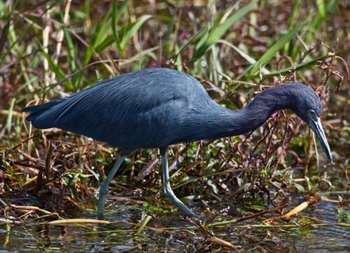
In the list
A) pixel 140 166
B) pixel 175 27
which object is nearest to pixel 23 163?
pixel 140 166

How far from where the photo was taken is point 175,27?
8.24 m

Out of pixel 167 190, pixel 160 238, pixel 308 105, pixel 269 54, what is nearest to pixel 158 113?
pixel 167 190

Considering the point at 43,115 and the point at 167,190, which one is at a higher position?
the point at 43,115

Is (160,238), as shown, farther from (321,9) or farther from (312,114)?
(321,9)

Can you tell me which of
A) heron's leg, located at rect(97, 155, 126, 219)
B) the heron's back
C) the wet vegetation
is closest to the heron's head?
the wet vegetation

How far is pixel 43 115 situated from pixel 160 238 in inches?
38.9

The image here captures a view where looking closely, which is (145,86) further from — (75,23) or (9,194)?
(75,23)

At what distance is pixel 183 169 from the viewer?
248 inches

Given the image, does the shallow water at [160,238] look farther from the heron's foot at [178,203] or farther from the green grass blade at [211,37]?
the green grass blade at [211,37]

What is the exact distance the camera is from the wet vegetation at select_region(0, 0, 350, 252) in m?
5.51

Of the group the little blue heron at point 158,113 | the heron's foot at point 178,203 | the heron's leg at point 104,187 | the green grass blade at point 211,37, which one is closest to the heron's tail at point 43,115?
the little blue heron at point 158,113

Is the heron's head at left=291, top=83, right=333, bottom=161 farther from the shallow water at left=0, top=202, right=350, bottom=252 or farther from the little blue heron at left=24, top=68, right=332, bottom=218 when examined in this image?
the shallow water at left=0, top=202, right=350, bottom=252

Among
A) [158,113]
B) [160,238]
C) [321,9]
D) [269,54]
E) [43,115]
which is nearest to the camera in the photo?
[160,238]

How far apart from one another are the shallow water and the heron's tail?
0.58 m
